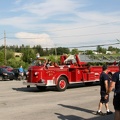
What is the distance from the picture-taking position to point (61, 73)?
18250 mm

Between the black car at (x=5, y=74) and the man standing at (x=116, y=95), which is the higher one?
the black car at (x=5, y=74)

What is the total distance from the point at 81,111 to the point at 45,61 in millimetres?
8182

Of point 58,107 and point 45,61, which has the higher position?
point 45,61

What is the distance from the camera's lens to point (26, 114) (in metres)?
10.0

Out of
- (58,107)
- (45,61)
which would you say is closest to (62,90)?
(45,61)

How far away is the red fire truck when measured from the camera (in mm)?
17688

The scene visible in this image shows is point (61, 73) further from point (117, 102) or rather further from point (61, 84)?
point (117, 102)

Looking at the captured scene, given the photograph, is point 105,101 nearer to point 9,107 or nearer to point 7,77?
point 9,107

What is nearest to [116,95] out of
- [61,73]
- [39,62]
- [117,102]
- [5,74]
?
[117,102]

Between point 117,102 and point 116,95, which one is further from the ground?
point 116,95

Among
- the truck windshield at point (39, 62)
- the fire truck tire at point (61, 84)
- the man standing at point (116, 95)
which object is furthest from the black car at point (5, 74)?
the man standing at point (116, 95)

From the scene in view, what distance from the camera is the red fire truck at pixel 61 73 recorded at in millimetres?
17688

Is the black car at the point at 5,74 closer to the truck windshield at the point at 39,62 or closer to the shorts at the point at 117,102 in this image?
the truck windshield at the point at 39,62

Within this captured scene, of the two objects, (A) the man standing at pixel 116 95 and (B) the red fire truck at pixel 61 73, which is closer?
(A) the man standing at pixel 116 95
